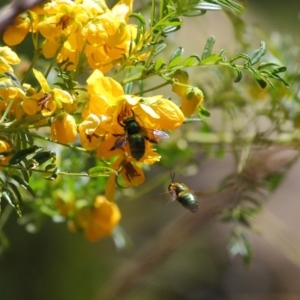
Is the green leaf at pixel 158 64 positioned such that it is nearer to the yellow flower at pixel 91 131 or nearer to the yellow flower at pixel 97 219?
the yellow flower at pixel 91 131

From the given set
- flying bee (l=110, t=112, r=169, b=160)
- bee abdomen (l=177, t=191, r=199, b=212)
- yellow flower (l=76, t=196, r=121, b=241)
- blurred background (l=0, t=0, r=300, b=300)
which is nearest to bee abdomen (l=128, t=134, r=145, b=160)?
flying bee (l=110, t=112, r=169, b=160)

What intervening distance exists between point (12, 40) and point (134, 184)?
173 mm

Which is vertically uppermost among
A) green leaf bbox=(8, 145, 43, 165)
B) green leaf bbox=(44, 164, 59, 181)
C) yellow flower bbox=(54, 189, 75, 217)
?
green leaf bbox=(8, 145, 43, 165)

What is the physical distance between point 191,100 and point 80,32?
0.38ft

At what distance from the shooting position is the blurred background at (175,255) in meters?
2.31

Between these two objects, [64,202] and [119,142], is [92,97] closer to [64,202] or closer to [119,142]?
[119,142]

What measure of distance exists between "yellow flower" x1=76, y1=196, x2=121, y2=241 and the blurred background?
3.77 ft

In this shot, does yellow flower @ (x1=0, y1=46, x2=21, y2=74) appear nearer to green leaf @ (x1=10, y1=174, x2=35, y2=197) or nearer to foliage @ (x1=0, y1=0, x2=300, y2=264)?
foliage @ (x1=0, y1=0, x2=300, y2=264)

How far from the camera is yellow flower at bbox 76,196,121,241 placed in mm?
993

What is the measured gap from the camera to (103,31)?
58 centimetres

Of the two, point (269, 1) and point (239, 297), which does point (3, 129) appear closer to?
point (239, 297)

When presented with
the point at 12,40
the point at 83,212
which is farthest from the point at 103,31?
the point at 83,212

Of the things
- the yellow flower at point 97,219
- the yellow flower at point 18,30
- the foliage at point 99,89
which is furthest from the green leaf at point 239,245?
the yellow flower at point 18,30

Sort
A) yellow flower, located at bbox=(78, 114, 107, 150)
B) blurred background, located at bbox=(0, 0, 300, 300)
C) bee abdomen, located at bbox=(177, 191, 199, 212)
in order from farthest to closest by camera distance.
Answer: blurred background, located at bbox=(0, 0, 300, 300) < bee abdomen, located at bbox=(177, 191, 199, 212) < yellow flower, located at bbox=(78, 114, 107, 150)
